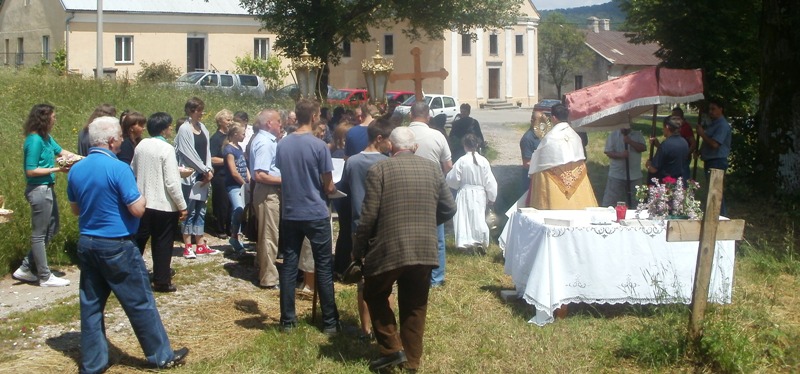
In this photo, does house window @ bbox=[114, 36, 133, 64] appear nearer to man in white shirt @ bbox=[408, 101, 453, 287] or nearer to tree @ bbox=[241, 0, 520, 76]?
tree @ bbox=[241, 0, 520, 76]

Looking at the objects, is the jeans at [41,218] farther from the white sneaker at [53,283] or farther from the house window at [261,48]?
the house window at [261,48]

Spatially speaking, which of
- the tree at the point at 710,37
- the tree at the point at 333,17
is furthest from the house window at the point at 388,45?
the tree at the point at 710,37

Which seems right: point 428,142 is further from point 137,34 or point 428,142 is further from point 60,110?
point 137,34

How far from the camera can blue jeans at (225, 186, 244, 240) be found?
395 inches

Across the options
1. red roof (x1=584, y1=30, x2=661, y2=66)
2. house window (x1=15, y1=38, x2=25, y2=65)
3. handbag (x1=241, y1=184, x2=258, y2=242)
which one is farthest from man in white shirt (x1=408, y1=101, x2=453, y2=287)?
red roof (x1=584, y1=30, x2=661, y2=66)

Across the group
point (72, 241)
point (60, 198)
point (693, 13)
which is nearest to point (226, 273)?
point (72, 241)

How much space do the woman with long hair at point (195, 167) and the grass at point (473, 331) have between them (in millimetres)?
606

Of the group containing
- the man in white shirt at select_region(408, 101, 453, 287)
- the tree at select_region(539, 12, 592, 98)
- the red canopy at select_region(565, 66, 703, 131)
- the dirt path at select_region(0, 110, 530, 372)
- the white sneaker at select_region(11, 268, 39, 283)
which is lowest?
the dirt path at select_region(0, 110, 530, 372)

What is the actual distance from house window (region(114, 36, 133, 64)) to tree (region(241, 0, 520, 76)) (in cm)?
1502

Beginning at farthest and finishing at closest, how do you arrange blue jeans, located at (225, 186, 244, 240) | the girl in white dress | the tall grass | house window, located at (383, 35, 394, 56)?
house window, located at (383, 35, 394, 56)
the girl in white dress
blue jeans, located at (225, 186, 244, 240)
the tall grass

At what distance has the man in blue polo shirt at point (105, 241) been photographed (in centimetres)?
595

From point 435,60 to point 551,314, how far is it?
47047 millimetres

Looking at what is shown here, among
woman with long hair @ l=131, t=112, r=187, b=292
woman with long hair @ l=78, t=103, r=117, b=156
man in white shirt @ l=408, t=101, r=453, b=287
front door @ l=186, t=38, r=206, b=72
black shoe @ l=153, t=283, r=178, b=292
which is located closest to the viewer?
woman with long hair @ l=131, t=112, r=187, b=292

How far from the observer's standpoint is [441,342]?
23.2ft
